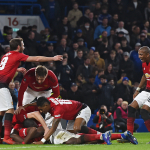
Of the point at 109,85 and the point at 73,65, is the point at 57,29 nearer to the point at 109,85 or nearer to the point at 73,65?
the point at 73,65

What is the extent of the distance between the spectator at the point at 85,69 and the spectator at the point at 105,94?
0.93 metres

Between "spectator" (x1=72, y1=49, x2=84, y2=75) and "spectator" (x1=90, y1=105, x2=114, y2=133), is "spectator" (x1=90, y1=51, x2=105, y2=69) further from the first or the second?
"spectator" (x1=90, y1=105, x2=114, y2=133)

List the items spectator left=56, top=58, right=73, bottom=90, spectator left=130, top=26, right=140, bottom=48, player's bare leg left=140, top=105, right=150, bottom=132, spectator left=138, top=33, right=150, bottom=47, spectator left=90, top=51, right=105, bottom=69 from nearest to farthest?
player's bare leg left=140, top=105, right=150, bottom=132, spectator left=56, top=58, right=73, bottom=90, spectator left=90, top=51, right=105, bottom=69, spectator left=138, top=33, right=150, bottom=47, spectator left=130, top=26, right=140, bottom=48

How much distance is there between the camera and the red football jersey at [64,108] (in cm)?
806

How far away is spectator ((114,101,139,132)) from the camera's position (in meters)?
13.3

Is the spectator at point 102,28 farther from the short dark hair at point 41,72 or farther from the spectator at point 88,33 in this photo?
the short dark hair at point 41,72

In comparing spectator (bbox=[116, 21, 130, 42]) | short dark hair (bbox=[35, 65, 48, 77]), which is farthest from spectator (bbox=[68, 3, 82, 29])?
short dark hair (bbox=[35, 65, 48, 77])

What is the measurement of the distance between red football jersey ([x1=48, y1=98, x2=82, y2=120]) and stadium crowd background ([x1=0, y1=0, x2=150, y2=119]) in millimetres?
4308

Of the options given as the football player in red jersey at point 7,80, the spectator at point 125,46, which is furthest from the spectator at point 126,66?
the football player in red jersey at point 7,80

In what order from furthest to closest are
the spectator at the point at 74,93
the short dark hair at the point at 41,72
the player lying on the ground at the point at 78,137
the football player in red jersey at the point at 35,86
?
1. the spectator at the point at 74,93
2. the football player in red jersey at the point at 35,86
3. the short dark hair at the point at 41,72
4. the player lying on the ground at the point at 78,137

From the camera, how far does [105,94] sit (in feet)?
45.7

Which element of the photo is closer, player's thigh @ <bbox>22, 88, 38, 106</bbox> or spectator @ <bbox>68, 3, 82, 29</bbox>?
player's thigh @ <bbox>22, 88, 38, 106</bbox>

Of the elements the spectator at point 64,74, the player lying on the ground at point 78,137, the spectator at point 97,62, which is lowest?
the player lying on the ground at point 78,137

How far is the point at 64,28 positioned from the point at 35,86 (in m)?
7.75
